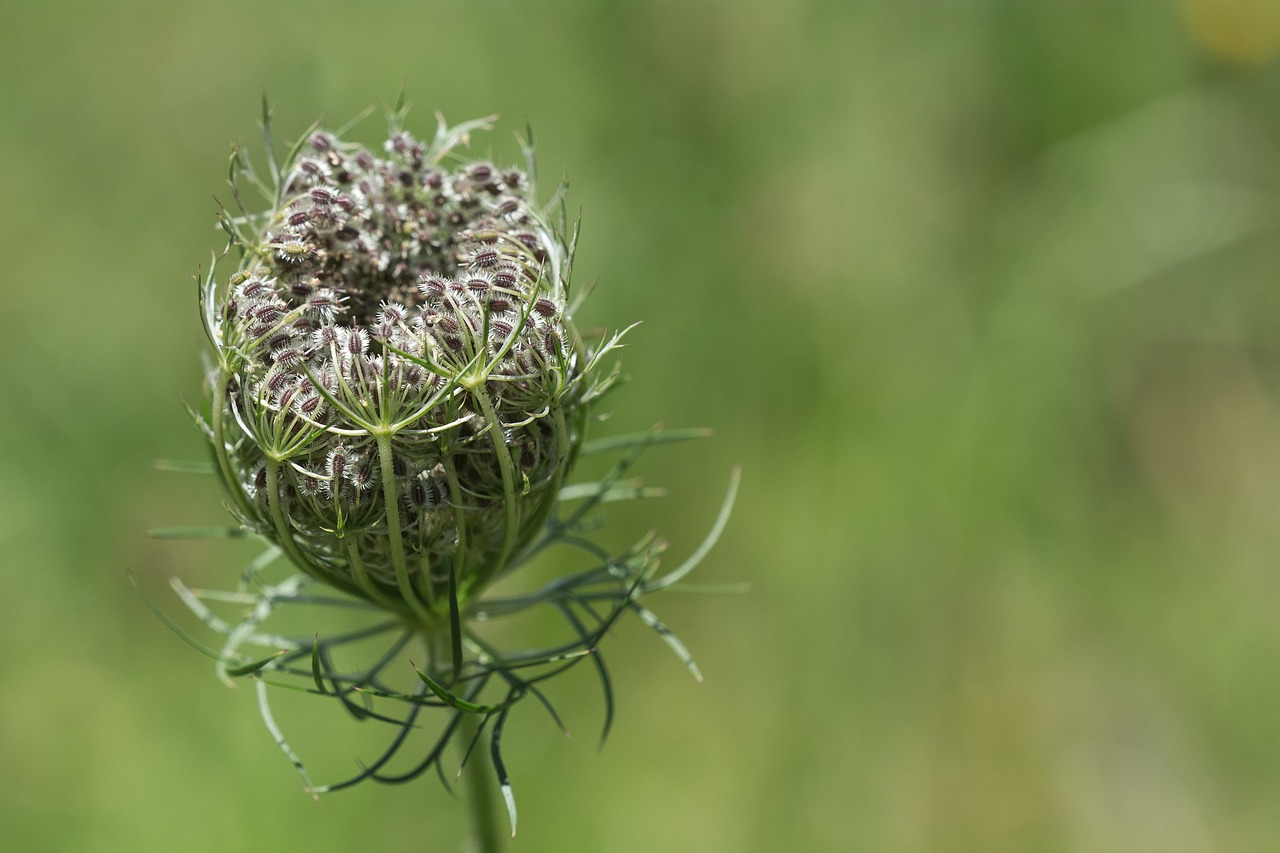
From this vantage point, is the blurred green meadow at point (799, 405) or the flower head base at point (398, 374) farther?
the blurred green meadow at point (799, 405)

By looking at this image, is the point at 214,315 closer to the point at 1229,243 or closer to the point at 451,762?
the point at 451,762

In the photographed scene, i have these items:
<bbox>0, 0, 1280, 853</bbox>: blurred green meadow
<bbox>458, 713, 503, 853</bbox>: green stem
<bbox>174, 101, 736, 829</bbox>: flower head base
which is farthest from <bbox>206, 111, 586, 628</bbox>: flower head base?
<bbox>0, 0, 1280, 853</bbox>: blurred green meadow

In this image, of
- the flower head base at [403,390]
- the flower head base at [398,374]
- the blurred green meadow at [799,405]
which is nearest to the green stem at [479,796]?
the flower head base at [403,390]

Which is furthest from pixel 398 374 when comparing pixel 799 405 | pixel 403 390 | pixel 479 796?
pixel 799 405

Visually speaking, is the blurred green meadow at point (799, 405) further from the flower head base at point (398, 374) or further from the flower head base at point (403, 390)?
the flower head base at point (398, 374)

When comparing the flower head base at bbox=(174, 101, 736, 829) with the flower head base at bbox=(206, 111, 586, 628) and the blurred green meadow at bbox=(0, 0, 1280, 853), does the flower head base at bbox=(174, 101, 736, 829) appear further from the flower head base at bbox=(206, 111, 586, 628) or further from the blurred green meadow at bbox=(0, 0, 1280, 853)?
the blurred green meadow at bbox=(0, 0, 1280, 853)

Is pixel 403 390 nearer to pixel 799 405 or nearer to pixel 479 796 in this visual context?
pixel 479 796
